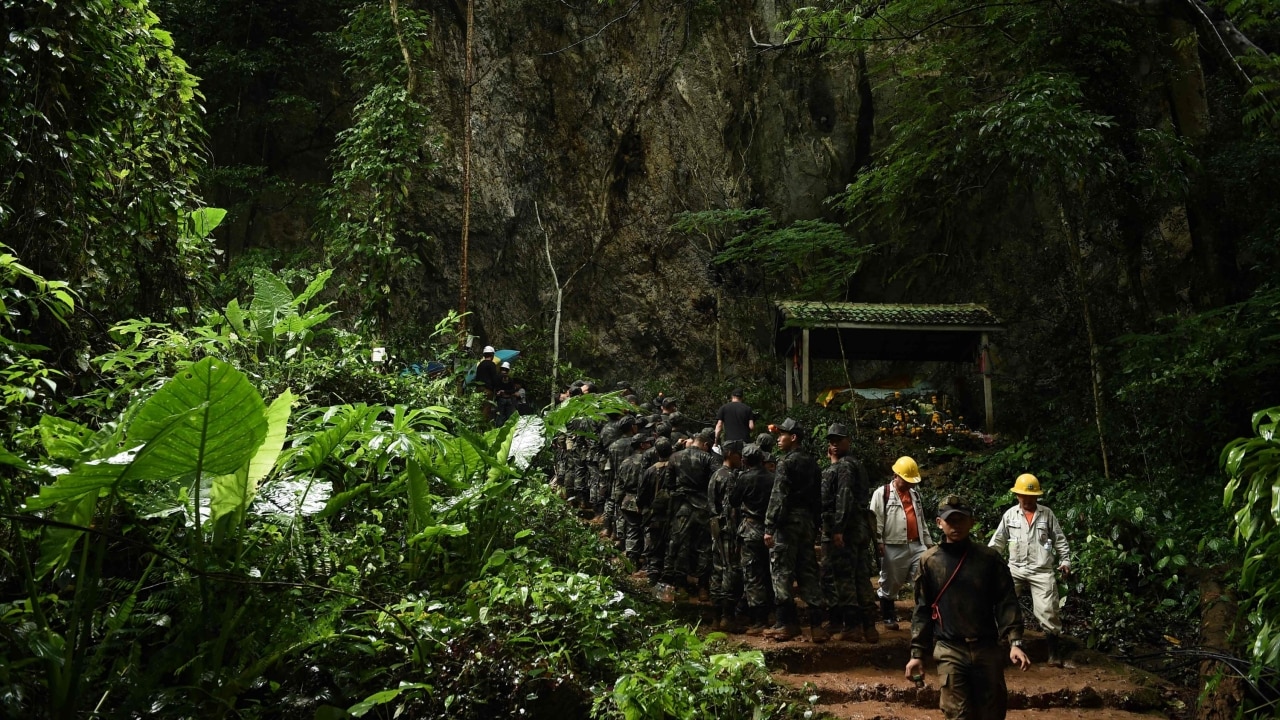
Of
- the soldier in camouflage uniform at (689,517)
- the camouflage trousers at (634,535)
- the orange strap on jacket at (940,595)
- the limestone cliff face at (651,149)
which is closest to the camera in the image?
the orange strap on jacket at (940,595)

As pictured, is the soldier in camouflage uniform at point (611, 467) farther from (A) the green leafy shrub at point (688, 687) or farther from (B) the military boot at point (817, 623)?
(A) the green leafy shrub at point (688, 687)

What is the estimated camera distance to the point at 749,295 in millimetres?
23547

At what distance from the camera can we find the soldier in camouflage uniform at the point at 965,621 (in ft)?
15.4

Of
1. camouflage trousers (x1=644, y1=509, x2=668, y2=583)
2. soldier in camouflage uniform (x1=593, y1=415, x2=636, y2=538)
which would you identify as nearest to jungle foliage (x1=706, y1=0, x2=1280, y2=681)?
camouflage trousers (x1=644, y1=509, x2=668, y2=583)

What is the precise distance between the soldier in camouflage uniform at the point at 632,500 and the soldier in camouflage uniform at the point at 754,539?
1932mm

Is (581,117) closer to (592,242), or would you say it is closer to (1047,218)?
(592,242)

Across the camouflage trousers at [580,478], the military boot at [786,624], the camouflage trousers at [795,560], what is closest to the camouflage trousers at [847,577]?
the camouflage trousers at [795,560]

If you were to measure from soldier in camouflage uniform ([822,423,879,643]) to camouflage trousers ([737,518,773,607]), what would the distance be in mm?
557

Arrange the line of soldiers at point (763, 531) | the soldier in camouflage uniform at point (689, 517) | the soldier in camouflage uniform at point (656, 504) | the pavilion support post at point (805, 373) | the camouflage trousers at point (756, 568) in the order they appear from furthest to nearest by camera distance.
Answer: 1. the pavilion support post at point (805, 373)
2. the soldier in camouflage uniform at point (656, 504)
3. the soldier in camouflage uniform at point (689, 517)
4. the camouflage trousers at point (756, 568)
5. the line of soldiers at point (763, 531)

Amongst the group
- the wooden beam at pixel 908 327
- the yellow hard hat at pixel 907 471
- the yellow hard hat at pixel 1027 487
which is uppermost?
the wooden beam at pixel 908 327

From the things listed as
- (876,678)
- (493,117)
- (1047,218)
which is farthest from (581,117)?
(876,678)

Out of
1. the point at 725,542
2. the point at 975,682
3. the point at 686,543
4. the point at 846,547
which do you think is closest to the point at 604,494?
the point at 686,543

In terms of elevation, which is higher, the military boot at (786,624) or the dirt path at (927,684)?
the military boot at (786,624)

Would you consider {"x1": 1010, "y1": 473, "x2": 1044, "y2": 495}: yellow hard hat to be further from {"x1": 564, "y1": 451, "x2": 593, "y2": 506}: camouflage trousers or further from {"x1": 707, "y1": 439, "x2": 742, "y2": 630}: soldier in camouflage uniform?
{"x1": 564, "y1": 451, "x2": 593, "y2": 506}: camouflage trousers
